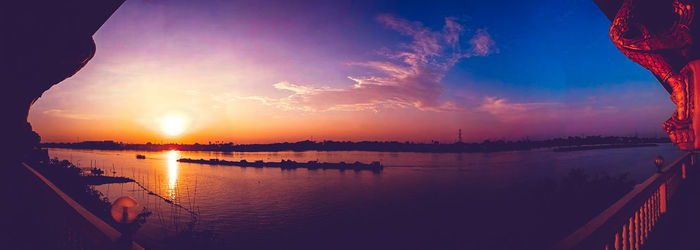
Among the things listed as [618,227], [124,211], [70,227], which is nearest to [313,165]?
[70,227]

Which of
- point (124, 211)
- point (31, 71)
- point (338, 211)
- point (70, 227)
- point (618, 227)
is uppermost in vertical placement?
point (31, 71)

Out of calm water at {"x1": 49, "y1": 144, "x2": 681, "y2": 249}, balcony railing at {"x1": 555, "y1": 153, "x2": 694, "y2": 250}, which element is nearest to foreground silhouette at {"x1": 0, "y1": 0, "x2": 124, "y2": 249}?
balcony railing at {"x1": 555, "y1": 153, "x2": 694, "y2": 250}

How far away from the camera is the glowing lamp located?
1.79 meters

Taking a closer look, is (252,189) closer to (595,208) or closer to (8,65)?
(595,208)

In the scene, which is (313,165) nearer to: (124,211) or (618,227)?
(124,211)

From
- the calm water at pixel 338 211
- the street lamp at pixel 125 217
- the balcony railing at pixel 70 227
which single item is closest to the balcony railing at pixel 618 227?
the street lamp at pixel 125 217

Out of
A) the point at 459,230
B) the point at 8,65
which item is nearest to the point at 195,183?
the point at 459,230

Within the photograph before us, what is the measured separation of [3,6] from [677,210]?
7.79 m

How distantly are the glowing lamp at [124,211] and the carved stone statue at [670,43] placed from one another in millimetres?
2452

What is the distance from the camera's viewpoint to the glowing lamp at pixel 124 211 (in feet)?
5.87

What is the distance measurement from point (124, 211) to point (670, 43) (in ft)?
8.57

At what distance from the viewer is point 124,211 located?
1.80 m

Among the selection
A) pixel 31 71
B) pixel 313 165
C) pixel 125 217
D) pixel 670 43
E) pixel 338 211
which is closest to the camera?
pixel 670 43

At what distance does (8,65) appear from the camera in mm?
3152
